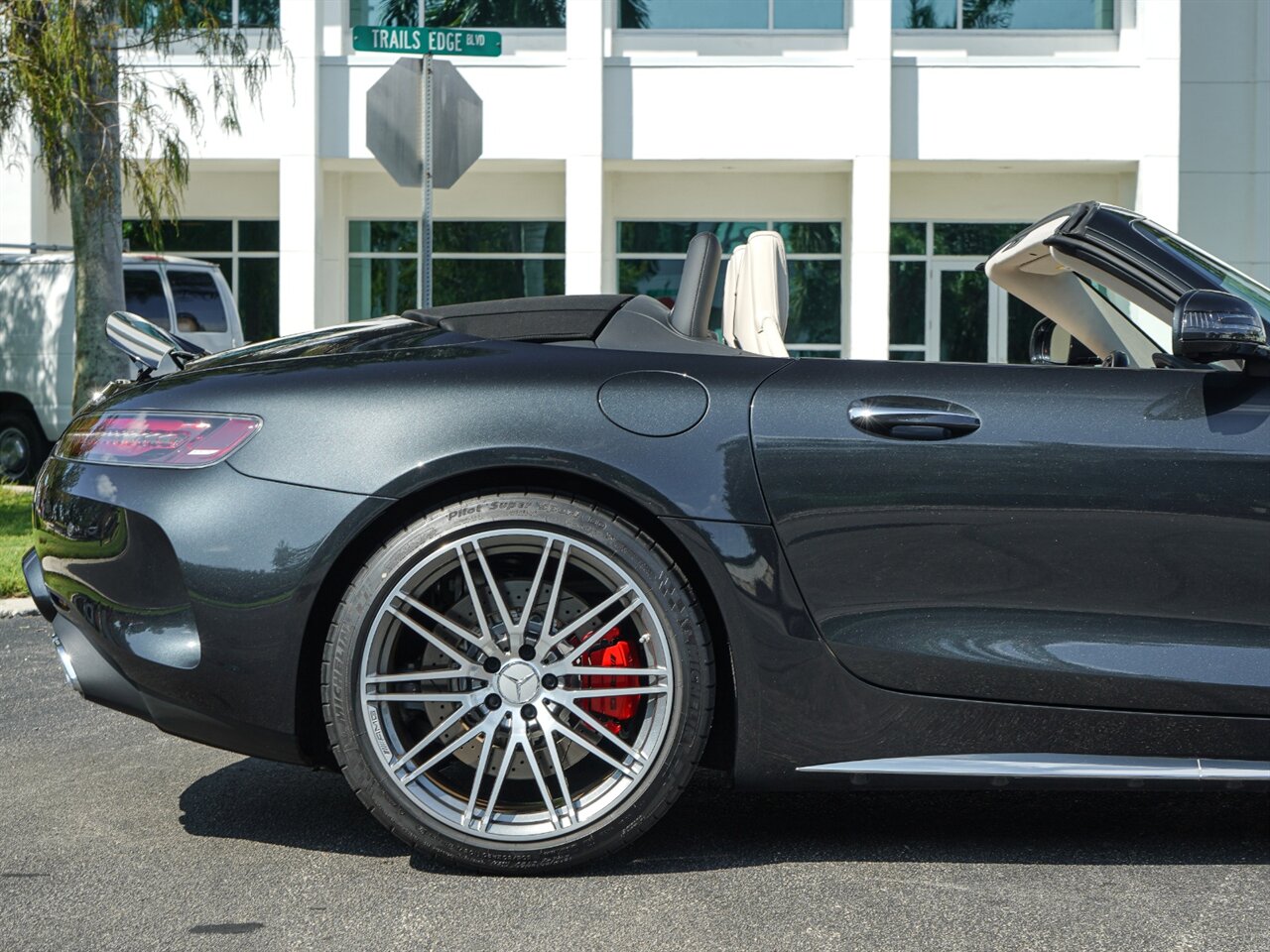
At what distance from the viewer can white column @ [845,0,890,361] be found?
18344 mm

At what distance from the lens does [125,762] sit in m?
4.04

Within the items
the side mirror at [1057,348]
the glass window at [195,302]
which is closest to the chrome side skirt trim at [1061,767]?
the side mirror at [1057,348]

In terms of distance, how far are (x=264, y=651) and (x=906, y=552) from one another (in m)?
1.24

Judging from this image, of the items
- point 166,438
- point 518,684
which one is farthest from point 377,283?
point 518,684

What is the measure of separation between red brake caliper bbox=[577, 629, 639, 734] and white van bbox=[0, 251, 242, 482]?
11.7 metres

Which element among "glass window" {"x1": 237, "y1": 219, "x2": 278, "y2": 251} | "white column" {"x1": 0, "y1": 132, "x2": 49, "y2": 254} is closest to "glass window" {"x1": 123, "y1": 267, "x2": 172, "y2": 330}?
"white column" {"x1": 0, "y1": 132, "x2": 49, "y2": 254}

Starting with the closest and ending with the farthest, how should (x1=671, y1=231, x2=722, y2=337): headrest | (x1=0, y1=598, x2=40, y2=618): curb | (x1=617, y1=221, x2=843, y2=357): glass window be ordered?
(x1=671, y1=231, x2=722, y2=337): headrest, (x1=0, y1=598, x2=40, y2=618): curb, (x1=617, y1=221, x2=843, y2=357): glass window

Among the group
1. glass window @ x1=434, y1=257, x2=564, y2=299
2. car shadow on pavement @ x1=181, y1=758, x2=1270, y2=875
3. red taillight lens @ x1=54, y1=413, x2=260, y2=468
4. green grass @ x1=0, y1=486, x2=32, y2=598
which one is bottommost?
green grass @ x1=0, y1=486, x2=32, y2=598

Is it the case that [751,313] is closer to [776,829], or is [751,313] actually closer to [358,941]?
[776,829]

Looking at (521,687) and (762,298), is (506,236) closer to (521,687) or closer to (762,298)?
(762,298)

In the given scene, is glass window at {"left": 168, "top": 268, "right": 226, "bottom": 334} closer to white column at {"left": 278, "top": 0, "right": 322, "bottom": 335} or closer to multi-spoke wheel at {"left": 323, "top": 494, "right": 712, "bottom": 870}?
white column at {"left": 278, "top": 0, "right": 322, "bottom": 335}

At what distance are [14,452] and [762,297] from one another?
1243cm

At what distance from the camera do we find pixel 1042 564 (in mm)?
Result: 2980

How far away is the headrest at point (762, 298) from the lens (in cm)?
368
